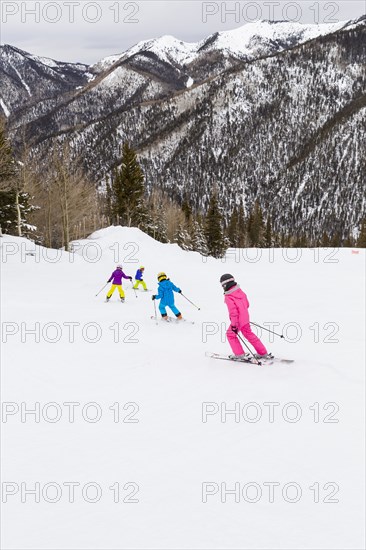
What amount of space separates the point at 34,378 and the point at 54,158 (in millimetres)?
27566

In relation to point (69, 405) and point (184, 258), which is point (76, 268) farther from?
point (69, 405)

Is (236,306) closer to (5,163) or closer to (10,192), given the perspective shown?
(5,163)

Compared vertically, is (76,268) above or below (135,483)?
above

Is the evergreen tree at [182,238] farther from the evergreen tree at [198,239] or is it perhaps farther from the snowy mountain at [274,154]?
the snowy mountain at [274,154]

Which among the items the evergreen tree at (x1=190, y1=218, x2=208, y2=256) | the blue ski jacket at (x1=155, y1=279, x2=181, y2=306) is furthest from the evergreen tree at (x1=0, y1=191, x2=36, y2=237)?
the evergreen tree at (x1=190, y1=218, x2=208, y2=256)

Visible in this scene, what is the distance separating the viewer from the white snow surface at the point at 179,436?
3.42 metres

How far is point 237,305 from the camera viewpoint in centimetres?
710

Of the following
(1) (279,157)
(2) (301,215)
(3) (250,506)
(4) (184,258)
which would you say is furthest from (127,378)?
(1) (279,157)

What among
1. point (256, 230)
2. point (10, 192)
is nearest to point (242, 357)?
point (10, 192)

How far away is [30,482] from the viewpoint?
4090 millimetres

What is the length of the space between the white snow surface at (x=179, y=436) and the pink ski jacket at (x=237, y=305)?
0.86 meters

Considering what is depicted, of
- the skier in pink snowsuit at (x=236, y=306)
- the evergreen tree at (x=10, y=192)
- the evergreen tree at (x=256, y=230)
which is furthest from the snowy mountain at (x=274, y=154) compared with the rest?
the skier in pink snowsuit at (x=236, y=306)

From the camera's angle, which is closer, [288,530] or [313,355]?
[288,530]

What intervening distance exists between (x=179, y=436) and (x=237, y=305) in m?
2.84
